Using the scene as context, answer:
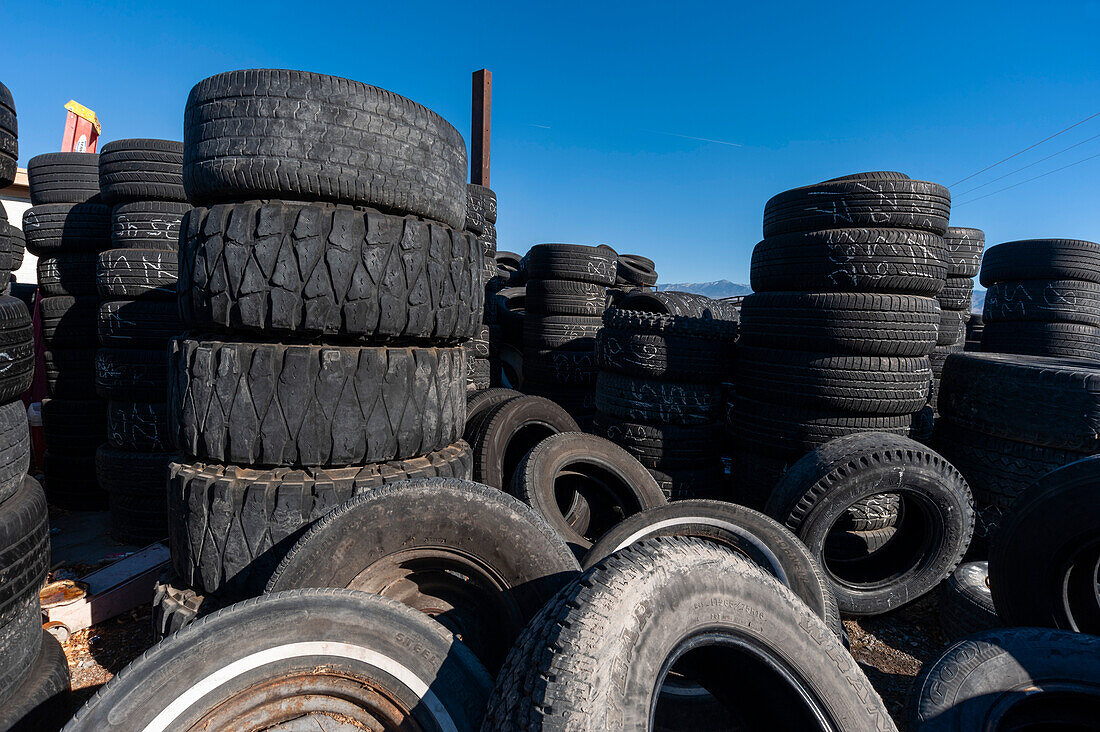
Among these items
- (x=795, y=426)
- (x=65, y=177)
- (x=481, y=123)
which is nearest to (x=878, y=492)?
(x=795, y=426)

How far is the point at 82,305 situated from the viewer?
482cm

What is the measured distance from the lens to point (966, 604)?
294 centimetres

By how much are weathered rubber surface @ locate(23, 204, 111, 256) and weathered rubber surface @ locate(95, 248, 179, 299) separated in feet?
4.05

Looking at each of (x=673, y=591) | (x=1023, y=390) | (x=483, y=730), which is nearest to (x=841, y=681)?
(x=673, y=591)

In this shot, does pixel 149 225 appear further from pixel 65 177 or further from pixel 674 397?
pixel 674 397

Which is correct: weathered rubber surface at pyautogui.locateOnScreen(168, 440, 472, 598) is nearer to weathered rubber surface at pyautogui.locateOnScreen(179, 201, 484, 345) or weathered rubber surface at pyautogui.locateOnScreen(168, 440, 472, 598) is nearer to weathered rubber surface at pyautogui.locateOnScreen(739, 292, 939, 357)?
weathered rubber surface at pyautogui.locateOnScreen(179, 201, 484, 345)

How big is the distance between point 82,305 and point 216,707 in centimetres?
516

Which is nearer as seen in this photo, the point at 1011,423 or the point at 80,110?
the point at 1011,423

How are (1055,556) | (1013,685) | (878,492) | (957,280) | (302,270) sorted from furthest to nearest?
(957,280) < (878,492) < (1055,556) < (302,270) < (1013,685)

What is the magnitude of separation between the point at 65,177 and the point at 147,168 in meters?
1.90

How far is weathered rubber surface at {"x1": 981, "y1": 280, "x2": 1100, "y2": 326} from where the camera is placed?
608 cm

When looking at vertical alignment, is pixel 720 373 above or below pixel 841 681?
above

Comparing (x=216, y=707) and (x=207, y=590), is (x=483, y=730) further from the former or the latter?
(x=207, y=590)

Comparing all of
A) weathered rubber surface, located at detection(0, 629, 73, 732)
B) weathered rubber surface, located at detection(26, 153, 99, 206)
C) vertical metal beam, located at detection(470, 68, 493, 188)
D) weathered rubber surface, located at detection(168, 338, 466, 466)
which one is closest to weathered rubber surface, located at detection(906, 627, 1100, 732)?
weathered rubber surface, located at detection(168, 338, 466, 466)
